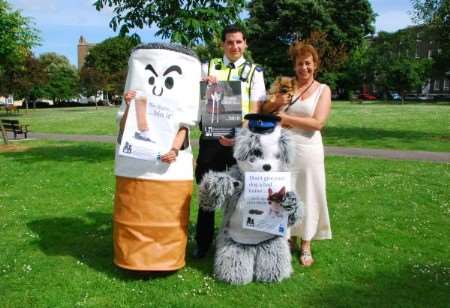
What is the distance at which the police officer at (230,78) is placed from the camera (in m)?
4.79

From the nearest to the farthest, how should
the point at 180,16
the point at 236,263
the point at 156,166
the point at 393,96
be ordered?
the point at 156,166
the point at 236,263
the point at 180,16
the point at 393,96

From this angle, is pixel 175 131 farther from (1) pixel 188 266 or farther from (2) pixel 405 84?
(2) pixel 405 84

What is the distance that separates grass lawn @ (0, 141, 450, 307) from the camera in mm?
4508

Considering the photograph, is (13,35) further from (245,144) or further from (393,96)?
(393,96)

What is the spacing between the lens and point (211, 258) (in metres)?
5.49

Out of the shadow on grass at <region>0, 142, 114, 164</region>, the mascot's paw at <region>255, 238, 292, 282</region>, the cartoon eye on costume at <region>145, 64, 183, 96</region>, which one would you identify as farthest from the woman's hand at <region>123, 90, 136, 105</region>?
the shadow on grass at <region>0, 142, 114, 164</region>

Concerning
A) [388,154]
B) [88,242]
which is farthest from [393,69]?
[88,242]

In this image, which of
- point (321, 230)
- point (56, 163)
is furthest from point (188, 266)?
point (56, 163)

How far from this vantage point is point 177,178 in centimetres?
470

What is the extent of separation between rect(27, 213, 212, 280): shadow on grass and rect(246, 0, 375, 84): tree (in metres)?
41.2

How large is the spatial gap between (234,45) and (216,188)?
4.41ft

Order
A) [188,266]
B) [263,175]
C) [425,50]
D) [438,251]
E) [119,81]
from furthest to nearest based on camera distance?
[425,50]
[119,81]
[438,251]
[188,266]
[263,175]

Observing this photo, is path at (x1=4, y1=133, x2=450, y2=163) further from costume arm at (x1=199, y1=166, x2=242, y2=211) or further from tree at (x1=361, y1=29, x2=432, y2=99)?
tree at (x1=361, y1=29, x2=432, y2=99)

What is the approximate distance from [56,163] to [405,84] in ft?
220
